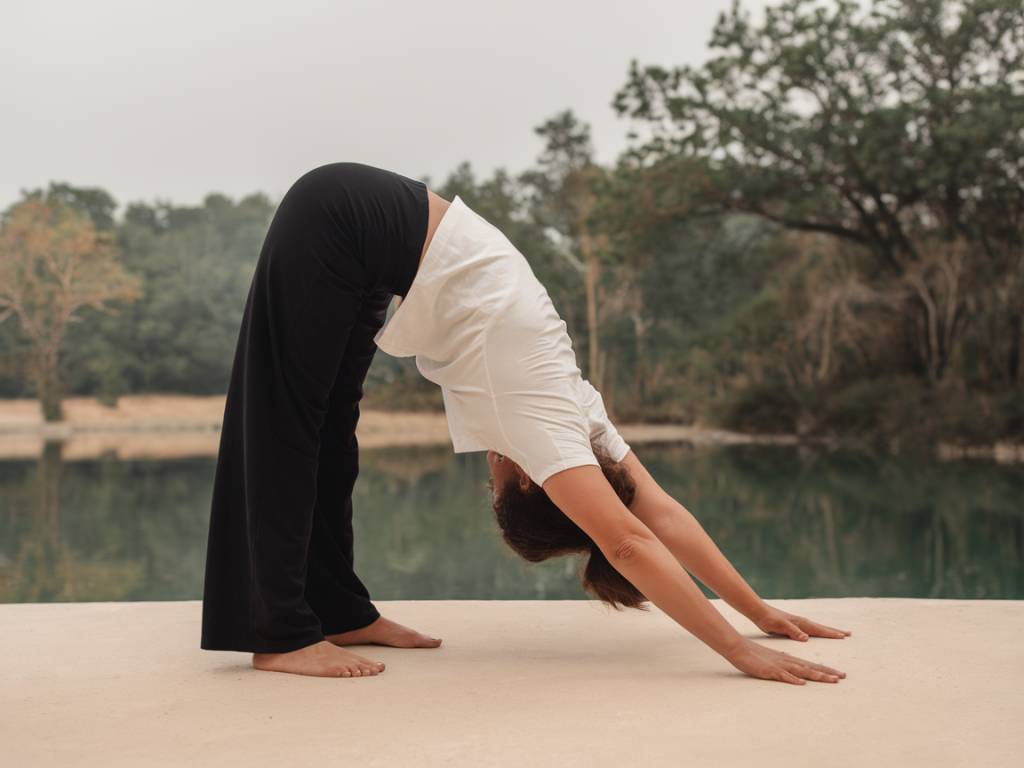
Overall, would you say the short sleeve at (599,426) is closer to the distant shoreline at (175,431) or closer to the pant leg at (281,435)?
the pant leg at (281,435)

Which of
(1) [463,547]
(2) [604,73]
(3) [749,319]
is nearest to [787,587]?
(1) [463,547]

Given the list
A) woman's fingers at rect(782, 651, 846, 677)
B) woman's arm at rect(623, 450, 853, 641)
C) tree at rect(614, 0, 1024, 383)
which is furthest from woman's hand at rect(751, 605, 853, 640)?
tree at rect(614, 0, 1024, 383)

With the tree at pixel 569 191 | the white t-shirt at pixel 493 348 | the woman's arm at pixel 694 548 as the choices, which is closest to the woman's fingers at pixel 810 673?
the woman's arm at pixel 694 548

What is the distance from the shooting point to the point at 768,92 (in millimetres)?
12539

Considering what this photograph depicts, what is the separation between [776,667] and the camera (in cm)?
163

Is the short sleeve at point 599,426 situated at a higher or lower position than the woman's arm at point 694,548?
higher

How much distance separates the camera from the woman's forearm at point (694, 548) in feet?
6.13

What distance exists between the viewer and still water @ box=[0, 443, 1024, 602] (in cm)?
442

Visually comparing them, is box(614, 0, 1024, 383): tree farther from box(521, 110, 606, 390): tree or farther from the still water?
box(521, 110, 606, 390): tree

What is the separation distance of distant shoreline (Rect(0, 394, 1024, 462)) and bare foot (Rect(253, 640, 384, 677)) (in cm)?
948

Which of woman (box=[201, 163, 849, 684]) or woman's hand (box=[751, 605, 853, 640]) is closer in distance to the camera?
woman (box=[201, 163, 849, 684])

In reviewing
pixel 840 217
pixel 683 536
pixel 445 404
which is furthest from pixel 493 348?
pixel 840 217

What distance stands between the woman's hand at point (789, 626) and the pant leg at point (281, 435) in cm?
81

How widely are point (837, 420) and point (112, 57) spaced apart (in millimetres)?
17821
